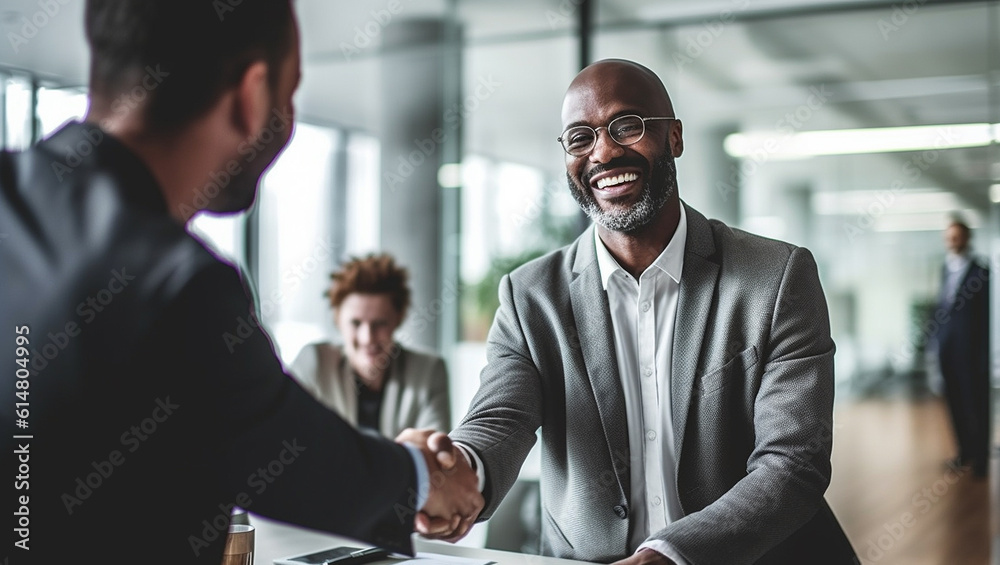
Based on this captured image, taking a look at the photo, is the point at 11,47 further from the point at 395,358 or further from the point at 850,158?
the point at 850,158

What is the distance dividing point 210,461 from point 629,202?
119cm

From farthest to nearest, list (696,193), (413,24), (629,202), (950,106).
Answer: (413,24), (696,193), (950,106), (629,202)

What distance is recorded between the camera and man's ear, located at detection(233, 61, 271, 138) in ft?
3.58

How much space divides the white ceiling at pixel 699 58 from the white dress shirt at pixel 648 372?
3260 millimetres

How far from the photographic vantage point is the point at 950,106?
4.72 meters

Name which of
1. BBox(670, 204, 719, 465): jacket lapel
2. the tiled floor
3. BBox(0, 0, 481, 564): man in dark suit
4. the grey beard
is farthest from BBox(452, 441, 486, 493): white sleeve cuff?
the tiled floor

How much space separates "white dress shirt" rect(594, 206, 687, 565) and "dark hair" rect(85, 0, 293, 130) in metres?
1.15

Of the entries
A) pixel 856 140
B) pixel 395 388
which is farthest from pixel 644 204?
pixel 856 140

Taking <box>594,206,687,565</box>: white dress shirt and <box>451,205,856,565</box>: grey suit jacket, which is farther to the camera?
<box>594,206,687,565</box>: white dress shirt

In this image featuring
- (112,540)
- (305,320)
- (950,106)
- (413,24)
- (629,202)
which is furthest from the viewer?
(305,320)

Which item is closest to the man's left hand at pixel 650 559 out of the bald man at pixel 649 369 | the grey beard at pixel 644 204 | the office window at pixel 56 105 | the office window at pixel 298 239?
the bald man at pixel 649 369

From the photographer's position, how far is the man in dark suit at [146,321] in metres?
0.96

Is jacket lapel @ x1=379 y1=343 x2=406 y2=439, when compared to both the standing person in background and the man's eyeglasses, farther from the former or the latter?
the man's eyeglasses

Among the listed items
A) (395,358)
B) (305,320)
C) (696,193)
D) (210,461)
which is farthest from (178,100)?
(305,320)
